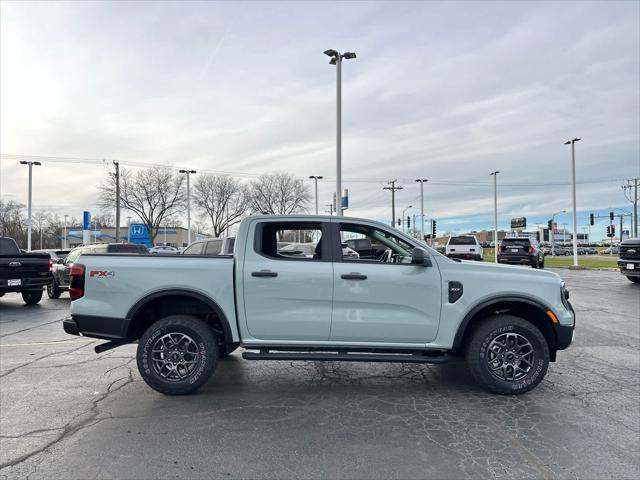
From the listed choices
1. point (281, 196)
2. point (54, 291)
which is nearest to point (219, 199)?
point (281, 196)

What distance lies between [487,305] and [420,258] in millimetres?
874

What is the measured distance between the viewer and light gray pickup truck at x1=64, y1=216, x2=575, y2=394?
14.6 ft

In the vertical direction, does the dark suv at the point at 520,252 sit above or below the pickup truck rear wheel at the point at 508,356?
above

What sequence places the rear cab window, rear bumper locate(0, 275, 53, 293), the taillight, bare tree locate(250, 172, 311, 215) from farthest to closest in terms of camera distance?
bare tree locate(250, 172, 311, 215) < rear bumper locate(0, 275, 53, 293) < the rear cab window < the taillight

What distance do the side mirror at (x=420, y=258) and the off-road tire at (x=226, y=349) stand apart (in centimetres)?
213

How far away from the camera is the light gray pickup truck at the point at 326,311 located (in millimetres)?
4441

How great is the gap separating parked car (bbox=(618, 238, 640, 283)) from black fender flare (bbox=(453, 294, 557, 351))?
13427 millimetres

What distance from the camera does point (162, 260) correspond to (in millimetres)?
4559

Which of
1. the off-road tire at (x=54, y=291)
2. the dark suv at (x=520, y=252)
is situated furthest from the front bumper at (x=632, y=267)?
the off-road tire at (x=54, y=291)

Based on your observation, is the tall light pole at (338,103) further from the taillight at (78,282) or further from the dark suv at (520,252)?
the taillight at (78,282)

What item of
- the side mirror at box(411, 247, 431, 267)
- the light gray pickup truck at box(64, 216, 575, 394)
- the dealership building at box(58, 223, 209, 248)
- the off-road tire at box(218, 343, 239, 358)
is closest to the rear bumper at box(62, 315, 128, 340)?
the light gray pickup truck at box(64, 216, 575, 394)

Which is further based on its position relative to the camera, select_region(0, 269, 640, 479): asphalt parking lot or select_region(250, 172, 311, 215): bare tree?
select_region(250, 172, 311, 215): bare tree

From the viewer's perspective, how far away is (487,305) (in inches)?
176

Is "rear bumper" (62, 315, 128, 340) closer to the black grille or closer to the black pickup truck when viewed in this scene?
the black pickup truck
